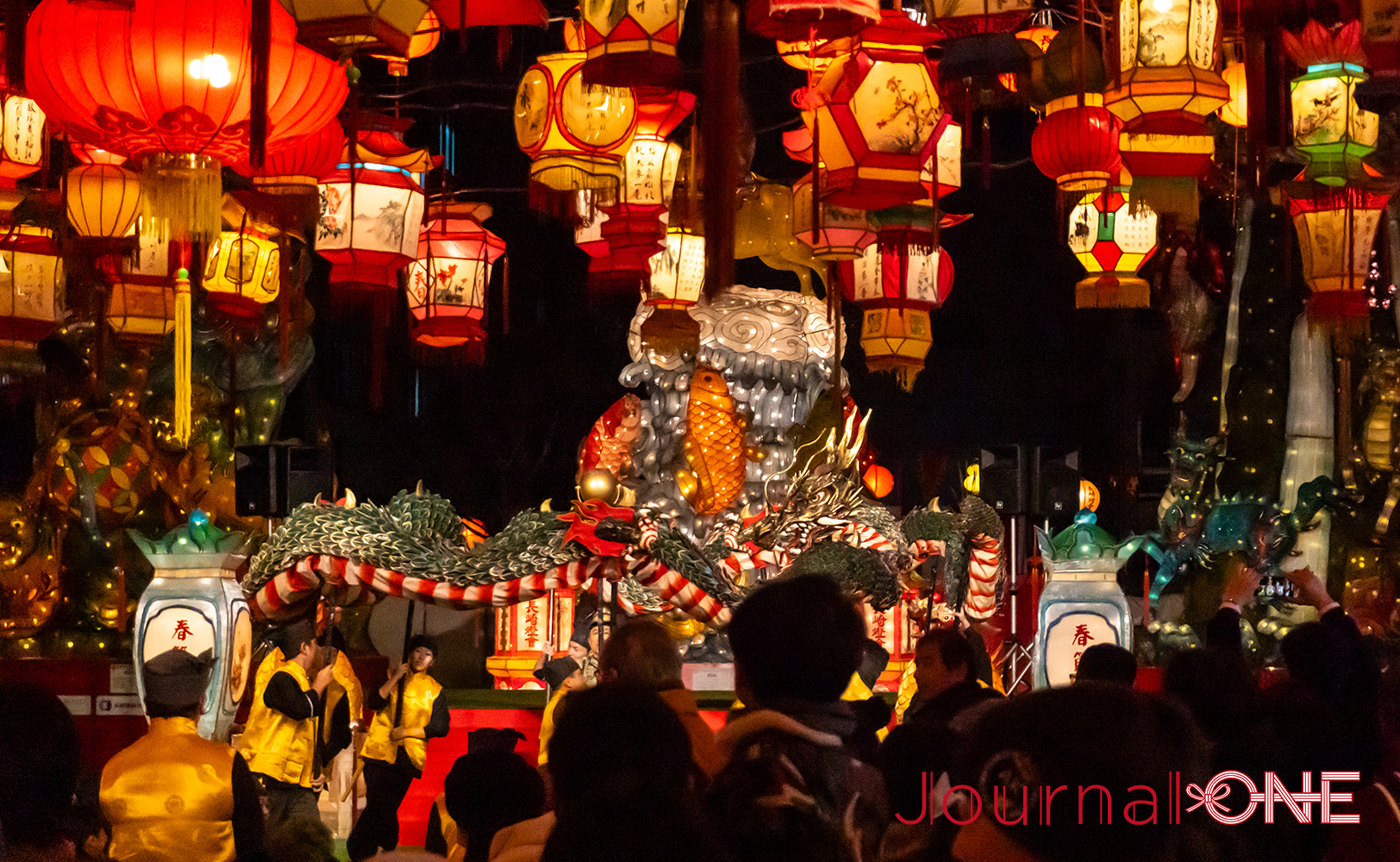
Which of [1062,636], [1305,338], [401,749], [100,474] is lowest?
[401,749]

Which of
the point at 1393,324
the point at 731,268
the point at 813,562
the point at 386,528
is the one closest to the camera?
the point at 731,268

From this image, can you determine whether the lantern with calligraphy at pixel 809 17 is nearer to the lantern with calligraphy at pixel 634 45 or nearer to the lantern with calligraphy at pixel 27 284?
the lantern with calligraphy at pixel 634 45

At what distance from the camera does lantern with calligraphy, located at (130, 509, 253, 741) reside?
7.08 m

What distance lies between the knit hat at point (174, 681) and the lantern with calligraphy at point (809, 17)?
2.16 metres

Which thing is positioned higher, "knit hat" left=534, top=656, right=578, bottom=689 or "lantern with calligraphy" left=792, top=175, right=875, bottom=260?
"lantern with calligraphy" left=792, top=175, right=875, bottom=260

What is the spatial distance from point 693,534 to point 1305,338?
4415mm

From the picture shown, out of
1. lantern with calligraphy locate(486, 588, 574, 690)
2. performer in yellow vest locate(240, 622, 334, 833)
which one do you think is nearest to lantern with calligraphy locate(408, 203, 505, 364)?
performer in yellow vest locate(240, 622, 334, 833)

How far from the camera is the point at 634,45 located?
441 centimetres

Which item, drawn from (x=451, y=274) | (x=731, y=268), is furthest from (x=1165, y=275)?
(x=731, y=268)

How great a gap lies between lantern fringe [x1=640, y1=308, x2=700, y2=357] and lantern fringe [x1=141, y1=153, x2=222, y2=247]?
8.61 feet

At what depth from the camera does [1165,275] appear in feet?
37.4

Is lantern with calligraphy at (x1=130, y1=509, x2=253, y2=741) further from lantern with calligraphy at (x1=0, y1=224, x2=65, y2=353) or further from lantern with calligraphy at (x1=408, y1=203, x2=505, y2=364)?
lantern with calligraphy at (x1=408, y1=203, x2=505, y2=364)

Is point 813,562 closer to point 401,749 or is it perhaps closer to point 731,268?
point 401,749

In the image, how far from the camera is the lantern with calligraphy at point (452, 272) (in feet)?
23.0
